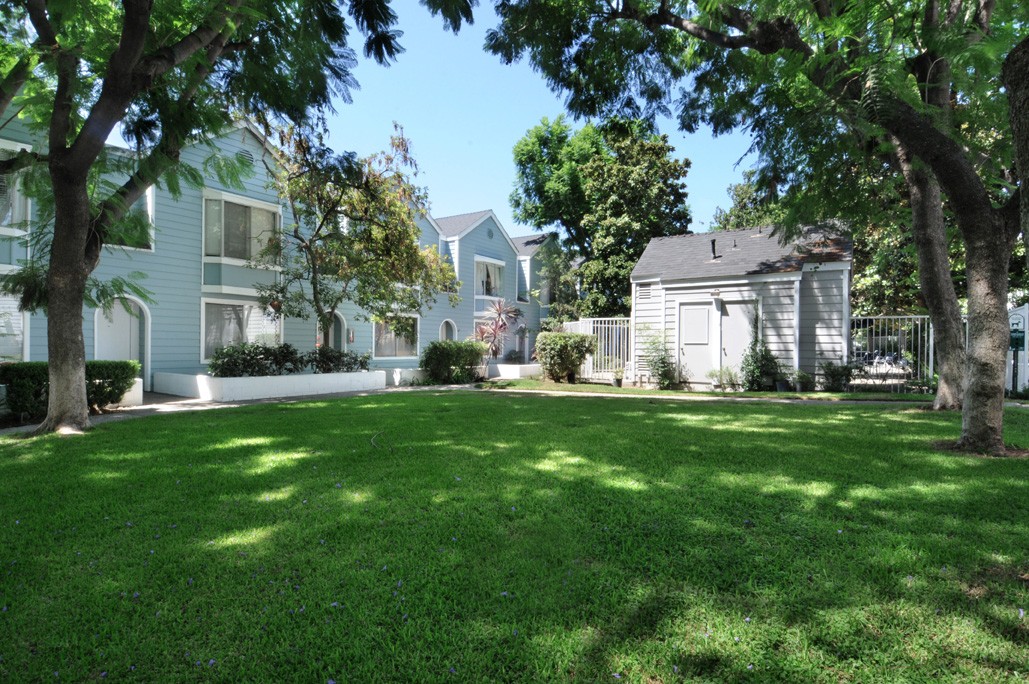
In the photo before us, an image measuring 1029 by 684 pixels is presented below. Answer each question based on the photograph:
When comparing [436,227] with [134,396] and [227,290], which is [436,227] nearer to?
[227,290]

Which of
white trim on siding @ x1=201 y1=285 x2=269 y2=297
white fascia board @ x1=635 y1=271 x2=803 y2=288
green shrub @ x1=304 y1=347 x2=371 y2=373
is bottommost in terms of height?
green shrub @ x1=304 y1=347 x2=371 y2=373

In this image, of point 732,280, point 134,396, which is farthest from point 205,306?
point 732,280

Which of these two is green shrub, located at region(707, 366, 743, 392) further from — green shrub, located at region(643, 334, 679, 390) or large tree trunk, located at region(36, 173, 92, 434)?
large tree trunk, located at region(36, 173, 92, 434)

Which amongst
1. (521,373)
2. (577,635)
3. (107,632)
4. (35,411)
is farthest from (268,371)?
(577,635)

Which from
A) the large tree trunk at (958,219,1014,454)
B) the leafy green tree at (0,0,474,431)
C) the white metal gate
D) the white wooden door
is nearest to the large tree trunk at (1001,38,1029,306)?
the large tree trunk at (958,219,1014,454)

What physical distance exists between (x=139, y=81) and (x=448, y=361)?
42.6ft

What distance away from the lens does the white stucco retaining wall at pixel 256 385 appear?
13.3 meters

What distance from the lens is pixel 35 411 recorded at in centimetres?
→ 997

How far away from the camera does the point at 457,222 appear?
27.5 metres

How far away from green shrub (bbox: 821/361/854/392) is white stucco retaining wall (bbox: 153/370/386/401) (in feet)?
40.6

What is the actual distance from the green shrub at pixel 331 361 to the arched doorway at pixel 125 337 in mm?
3885

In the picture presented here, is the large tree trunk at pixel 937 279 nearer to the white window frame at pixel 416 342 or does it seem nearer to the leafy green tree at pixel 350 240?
the leafy green tree at pixel 350 240

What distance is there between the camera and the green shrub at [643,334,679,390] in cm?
1641

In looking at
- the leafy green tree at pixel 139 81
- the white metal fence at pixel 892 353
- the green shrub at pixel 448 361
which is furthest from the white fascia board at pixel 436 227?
the white metal fence at pixel 892 353
